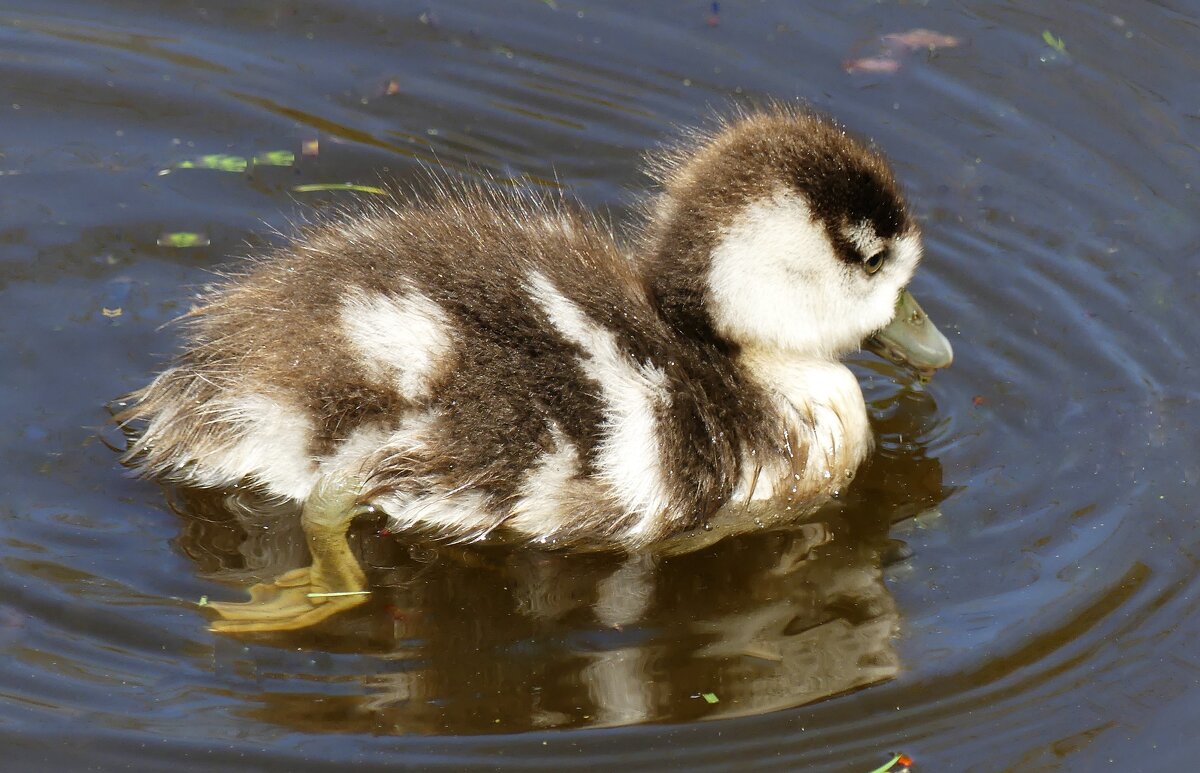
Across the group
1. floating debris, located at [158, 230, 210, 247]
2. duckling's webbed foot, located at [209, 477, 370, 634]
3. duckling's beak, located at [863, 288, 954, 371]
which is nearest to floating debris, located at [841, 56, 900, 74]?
duckling's beak, located at [863, 288, 954, 371]

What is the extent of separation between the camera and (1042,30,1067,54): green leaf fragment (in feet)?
20.6

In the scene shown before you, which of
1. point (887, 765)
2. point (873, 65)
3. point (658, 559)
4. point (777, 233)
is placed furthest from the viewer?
point (873, 65)

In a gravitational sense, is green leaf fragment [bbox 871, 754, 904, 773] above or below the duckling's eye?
below

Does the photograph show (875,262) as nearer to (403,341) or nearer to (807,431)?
(807,431)

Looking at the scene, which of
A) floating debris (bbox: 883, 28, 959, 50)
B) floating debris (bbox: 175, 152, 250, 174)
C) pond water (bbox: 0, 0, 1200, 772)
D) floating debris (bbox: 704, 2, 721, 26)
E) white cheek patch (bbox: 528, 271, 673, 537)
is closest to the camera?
pond water (bbox: 0, 0, 1200, 772)

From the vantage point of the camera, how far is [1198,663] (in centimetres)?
385

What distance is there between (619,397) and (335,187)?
6.81 ft

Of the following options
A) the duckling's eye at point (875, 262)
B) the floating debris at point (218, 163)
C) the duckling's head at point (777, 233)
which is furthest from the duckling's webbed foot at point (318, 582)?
the floating debris at point (218, 163)

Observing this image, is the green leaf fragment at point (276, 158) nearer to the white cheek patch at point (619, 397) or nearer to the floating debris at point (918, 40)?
the white cheek patch at point (619, 397)

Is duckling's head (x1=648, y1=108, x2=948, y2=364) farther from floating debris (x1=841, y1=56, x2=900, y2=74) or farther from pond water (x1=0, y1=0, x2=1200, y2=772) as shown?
floating debris (x1=841, y1=56, x2=900, y2=74)

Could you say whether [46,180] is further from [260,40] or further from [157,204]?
[260,40]

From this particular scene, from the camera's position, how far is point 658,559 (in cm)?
425

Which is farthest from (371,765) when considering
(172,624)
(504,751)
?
(172,624)

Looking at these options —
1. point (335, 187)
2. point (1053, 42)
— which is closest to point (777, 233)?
point (335, 187)
